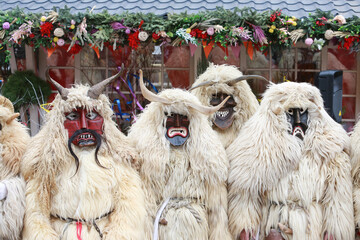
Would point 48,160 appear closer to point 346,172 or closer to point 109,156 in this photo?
point 109,156

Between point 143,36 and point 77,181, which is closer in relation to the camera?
point 77,181

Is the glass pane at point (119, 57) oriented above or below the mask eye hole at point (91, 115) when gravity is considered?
above

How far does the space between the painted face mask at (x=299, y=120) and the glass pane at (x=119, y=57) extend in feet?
10.1

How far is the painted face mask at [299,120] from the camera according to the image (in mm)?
2674

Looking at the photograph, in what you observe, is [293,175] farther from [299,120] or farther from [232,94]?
[232,94]

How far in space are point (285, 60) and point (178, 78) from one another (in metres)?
1.66

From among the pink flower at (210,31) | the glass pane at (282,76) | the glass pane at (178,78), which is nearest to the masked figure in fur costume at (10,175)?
the pink flower at (210,31)

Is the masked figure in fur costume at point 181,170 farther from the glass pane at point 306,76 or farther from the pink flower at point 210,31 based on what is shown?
the glass pane at point 306,76

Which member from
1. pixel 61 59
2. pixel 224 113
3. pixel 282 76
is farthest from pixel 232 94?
pixel 61 59

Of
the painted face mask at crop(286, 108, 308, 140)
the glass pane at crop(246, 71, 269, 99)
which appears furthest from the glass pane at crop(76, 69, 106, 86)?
the painted face mask at crop(286, 108, 308, 140)

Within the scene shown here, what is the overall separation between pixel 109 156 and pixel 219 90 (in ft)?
3.67

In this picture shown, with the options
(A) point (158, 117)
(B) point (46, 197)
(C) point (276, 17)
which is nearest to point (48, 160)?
(B) point (46, 197)

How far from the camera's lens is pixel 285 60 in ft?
17.6

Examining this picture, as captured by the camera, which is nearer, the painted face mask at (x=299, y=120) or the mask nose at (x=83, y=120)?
the mask nose at (x=83, y=120)
